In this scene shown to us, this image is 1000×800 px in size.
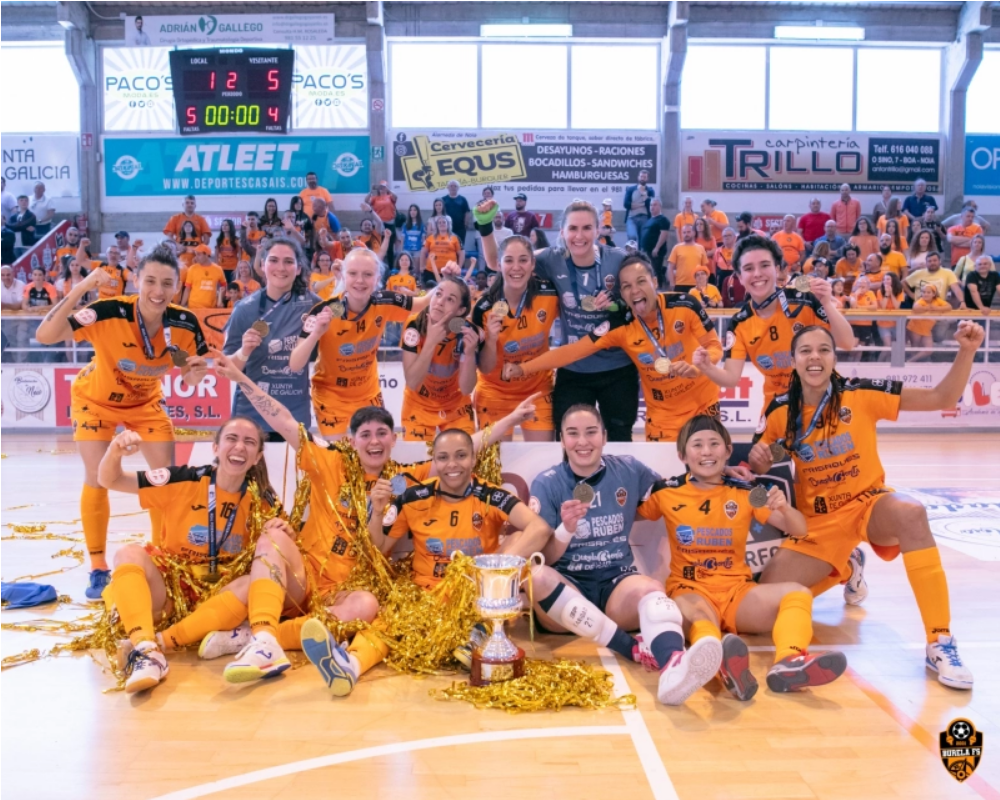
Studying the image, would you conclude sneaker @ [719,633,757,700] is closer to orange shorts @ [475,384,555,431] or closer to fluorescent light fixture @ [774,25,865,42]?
orange shorts @ [475,384,555,431]

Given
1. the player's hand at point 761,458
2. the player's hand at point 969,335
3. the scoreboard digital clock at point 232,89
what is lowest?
the player's hand at point 761,458

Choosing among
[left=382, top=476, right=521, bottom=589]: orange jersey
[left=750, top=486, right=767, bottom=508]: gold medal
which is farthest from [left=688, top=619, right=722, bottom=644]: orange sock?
[left=382, top=476, right=521, bottom=589]: orange jersey

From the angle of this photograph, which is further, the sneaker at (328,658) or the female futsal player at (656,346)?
the female futsal player at (656,346)

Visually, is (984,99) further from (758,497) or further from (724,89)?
(758,497)

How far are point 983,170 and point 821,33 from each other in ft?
15.2

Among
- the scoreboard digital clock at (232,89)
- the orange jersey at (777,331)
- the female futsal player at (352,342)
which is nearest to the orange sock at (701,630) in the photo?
the orange jersey at (777,331)

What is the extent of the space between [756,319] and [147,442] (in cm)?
399

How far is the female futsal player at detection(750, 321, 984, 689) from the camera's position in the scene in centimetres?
440

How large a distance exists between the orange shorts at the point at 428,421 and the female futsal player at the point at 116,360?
1.39m

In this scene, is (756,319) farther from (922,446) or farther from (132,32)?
(132,32)

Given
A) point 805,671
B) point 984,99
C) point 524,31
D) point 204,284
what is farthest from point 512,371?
point 984,99

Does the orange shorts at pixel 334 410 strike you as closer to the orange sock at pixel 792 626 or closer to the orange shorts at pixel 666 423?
the orange shorts at pixel 666 423

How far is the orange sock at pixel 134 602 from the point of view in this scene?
4.10m

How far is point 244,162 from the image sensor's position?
1856 centimetres
